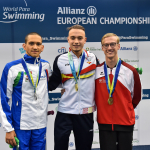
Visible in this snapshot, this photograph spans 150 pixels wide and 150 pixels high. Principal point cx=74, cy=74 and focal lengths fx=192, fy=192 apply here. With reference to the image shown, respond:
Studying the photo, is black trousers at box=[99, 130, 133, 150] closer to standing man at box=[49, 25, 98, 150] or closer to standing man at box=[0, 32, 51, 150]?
standing man at box=[49, 25, 98, 150]

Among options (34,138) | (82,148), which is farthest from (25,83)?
(82,148)

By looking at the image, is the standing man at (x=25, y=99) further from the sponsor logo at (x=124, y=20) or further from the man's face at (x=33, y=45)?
the sponsor logo at (x=124, y=20)

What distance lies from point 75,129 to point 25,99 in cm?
72

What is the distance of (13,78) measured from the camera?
221 centimetres

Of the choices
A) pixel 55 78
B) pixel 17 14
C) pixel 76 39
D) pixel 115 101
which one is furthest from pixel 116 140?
pixel 17 14

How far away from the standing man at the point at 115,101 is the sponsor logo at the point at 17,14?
1.71 meters

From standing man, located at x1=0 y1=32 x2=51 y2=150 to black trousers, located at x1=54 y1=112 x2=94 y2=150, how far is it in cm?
21

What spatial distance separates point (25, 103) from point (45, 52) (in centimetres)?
150

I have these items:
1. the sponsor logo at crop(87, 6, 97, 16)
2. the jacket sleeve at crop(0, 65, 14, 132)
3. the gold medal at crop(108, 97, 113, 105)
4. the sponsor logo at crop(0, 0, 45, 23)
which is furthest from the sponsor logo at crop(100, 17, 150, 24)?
the jacket sleeve at crop(0, 65, 14, 132)

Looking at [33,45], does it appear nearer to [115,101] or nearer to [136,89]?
[115,101]

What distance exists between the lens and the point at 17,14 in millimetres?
3389

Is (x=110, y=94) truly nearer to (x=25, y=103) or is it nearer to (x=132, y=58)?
(x=25, y=103)

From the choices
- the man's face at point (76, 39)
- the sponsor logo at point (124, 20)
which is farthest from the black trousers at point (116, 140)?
the sponsor logo at point (124, 20)

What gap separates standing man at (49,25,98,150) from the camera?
2.33 metres
